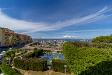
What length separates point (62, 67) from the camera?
24391mm

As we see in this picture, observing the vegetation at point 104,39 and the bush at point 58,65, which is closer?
the vegetation at point 104,39

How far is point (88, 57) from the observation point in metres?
15.1

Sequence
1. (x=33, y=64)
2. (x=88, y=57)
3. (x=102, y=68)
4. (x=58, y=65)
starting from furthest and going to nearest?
(x=33, y=64) < (x=58, y=65) < (x=88, y=57) < (x=102, y=68)

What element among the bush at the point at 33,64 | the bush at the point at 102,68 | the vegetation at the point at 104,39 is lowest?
the bush at the point at 33,64

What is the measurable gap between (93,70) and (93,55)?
1082 millimetres

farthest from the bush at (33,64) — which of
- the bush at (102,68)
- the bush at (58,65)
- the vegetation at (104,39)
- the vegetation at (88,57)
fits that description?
the bush at (102,68)

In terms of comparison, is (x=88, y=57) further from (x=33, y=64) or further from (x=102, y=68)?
(x=33, y=64)

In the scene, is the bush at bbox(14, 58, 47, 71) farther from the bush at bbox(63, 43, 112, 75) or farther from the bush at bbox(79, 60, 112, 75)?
the bush at bbox(79, 60, 112, 75)

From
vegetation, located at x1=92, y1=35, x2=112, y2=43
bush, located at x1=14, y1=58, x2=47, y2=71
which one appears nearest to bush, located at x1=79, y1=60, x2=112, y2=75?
vegetation, located at x1=92, y1=35, x2=112, y2=43

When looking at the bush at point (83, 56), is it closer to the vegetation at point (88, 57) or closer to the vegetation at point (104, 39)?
the vegetation at point (88, 57)

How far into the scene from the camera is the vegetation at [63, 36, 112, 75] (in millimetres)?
13728

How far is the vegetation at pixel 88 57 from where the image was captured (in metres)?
13.7

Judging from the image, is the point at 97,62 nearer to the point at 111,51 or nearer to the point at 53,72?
the point at 111,51

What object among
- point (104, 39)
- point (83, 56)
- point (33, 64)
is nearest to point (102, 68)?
point (83, 56)
